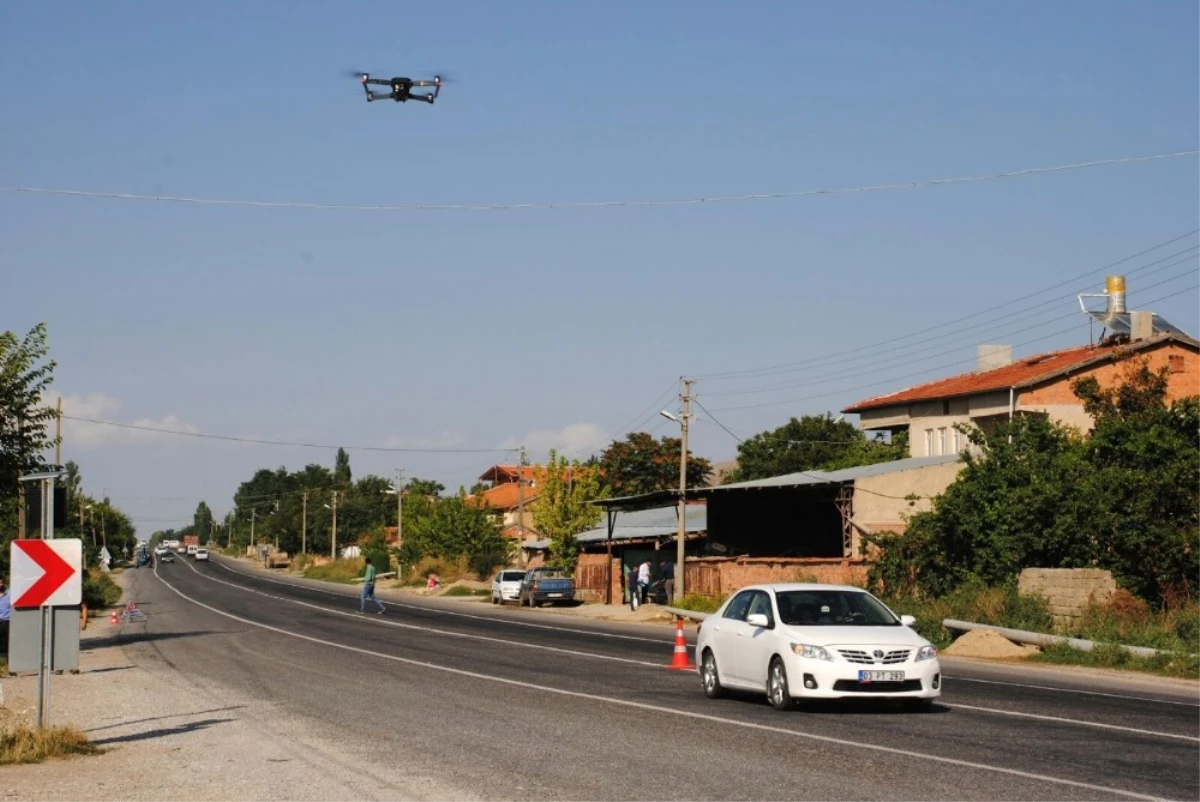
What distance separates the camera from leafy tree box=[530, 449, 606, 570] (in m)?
75.1

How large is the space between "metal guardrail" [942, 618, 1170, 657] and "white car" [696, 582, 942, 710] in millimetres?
10067

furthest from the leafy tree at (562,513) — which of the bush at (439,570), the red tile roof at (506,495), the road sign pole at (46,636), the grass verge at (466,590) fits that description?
the road sign pole at (46,636)

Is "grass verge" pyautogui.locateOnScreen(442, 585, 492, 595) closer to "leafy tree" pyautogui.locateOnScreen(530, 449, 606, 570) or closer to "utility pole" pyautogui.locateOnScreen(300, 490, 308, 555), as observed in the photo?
"leafy tree" pyautogui.locateOnScreen(530, 449, 606, 570)

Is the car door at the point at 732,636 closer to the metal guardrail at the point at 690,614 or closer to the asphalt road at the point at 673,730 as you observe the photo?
the asphalt road at the point at 673,730

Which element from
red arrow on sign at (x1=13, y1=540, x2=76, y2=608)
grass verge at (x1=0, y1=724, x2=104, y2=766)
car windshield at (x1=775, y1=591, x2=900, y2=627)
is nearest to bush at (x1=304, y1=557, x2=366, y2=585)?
car windshield at (x1=775, y1=591, x2=900, y2=627)

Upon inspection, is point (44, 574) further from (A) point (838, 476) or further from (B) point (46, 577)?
(A) point (838, 476)

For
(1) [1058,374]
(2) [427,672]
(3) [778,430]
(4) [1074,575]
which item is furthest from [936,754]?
(3) [778,430]

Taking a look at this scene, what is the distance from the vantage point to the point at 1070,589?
104 feet

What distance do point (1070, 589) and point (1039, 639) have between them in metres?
3.04

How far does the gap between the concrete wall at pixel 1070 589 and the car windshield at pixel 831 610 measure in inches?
600

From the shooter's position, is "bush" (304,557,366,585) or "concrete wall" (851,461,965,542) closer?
"concrete wall" (851,461,965,542)

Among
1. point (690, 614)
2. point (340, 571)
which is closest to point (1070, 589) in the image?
point (690, 614)

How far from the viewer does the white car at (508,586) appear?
62.6m

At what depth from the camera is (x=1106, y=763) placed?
1216cm
